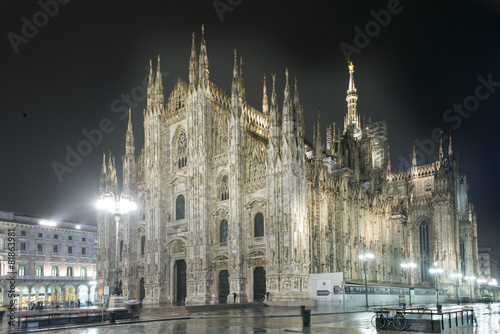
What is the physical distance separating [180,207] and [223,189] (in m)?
7.56

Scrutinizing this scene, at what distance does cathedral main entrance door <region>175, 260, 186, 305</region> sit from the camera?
53.1 meters

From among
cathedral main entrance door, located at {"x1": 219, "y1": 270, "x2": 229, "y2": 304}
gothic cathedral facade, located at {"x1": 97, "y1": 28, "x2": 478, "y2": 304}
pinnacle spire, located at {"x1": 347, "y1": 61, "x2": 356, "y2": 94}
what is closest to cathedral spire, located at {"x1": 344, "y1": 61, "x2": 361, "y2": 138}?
pinnacle spire, located at {"x1": 347, "y1": 61, "x2": 356, "y2": 94}

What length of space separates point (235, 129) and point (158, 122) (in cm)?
1335

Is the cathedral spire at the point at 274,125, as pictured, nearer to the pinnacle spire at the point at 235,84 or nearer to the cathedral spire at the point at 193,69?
the pinnacle spire at the point at 235,84

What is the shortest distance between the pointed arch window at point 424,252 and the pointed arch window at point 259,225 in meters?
42.5

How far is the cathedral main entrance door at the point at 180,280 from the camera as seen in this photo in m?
53.1

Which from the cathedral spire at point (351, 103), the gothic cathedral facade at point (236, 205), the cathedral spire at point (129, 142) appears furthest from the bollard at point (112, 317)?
the cathedral spire at point (351, 103)

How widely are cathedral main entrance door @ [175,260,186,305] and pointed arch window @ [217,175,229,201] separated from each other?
9.45 meters

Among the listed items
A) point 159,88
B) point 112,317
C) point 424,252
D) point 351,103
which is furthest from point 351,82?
point 112,317

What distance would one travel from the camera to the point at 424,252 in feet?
257

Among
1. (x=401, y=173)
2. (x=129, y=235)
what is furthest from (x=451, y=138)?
(x=129, y=235)

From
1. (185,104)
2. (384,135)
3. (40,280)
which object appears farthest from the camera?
(384,135)

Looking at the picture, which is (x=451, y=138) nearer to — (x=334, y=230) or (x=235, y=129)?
(x=334, y=230)

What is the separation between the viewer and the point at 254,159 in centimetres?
4781
